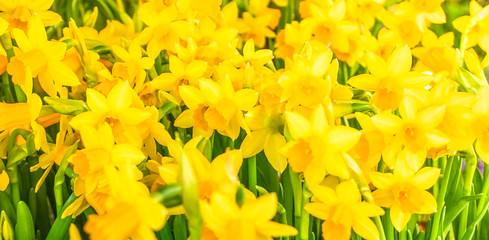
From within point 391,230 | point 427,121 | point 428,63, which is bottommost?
point 391,230

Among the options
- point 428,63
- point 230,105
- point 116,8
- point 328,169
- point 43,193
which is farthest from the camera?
point 116,8

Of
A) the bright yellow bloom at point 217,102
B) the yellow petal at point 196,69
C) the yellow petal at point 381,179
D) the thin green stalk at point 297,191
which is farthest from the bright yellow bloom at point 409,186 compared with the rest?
the yellow petal at point 196,69

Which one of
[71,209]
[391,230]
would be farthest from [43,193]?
[391,230]

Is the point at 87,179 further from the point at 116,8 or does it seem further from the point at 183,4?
the point at 116,8

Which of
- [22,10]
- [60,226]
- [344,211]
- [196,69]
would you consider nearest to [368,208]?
[344,211]

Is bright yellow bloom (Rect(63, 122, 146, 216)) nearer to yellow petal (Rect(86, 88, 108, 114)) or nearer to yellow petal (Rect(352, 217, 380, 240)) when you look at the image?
yellow petal (Rect(86, 88, 108, 114))

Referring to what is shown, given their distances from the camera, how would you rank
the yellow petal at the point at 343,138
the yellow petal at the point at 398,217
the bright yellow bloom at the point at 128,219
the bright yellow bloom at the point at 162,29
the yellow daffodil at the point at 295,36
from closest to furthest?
the bright yellow bloom at the point at 128,219, the yellow petal at the point at 343,138, the yellow petal at the point at 398,217, the bright yellow bloom at the point at 162,29, the yellow daffodil at the point at 295,36

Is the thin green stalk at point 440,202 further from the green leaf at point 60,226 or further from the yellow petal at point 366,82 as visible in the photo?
the green leaf at point 60,226
